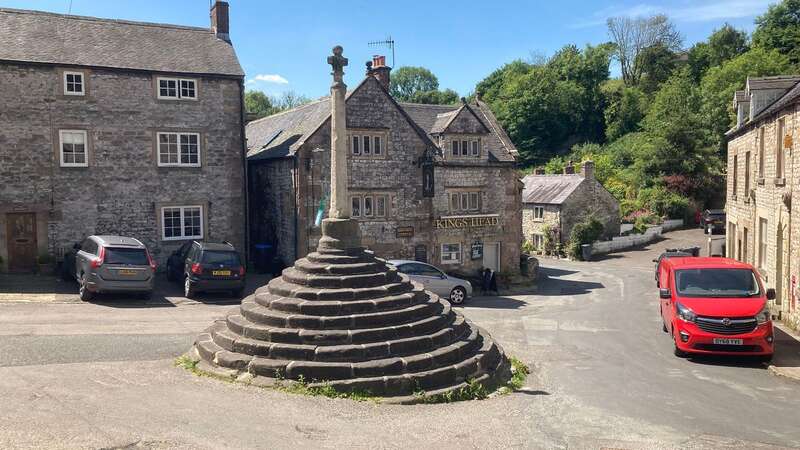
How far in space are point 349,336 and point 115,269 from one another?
9.74m

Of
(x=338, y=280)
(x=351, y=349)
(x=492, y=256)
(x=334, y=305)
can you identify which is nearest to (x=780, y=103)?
(x=492, y=256)

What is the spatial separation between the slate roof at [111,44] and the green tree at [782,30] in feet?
190

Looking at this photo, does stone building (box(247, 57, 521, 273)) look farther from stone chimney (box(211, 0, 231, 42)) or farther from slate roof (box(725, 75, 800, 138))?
slate roof (box(725, 75, 800, 138))

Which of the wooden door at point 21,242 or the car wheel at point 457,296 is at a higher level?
the wooden door at point 21,242

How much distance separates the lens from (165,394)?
929 centimetres

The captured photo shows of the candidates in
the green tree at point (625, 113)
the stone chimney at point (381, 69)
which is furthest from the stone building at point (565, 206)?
the green tree at point (625, 113)

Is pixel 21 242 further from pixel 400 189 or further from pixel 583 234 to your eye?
pixel 583 234

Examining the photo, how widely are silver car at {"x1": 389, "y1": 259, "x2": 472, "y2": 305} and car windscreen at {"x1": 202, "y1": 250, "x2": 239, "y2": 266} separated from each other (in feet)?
17.4

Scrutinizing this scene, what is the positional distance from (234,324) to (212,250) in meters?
8.40

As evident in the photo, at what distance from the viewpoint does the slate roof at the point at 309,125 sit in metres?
26.2

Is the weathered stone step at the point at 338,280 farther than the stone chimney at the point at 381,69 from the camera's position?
No

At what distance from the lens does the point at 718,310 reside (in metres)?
13.6

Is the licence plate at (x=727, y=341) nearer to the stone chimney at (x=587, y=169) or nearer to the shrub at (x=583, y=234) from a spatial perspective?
the shrub at (x=583, y=234)

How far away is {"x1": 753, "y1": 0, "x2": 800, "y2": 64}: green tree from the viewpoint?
61.0 meters
